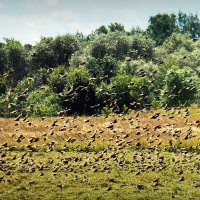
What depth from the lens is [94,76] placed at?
223 ft

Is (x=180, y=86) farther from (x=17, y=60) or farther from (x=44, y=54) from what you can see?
(x=17, y=60)

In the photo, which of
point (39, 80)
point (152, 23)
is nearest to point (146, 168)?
point (39, 80)

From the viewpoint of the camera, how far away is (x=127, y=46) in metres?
83.5

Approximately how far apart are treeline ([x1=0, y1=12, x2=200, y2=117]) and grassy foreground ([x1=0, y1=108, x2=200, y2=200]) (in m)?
16.9

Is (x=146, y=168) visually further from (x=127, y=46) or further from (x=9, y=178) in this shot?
(x=127, y=46)

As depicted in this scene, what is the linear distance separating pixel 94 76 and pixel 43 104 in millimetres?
11353

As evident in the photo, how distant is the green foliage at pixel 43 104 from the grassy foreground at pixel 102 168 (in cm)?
2228

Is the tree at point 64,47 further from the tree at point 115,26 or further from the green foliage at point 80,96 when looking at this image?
the tree at point 115,26

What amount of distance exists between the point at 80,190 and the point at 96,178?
7.65 feet

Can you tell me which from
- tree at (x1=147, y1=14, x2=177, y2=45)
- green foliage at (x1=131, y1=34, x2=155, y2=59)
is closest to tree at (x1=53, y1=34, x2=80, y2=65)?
green foliage at (x1=131, y1=34, x2=155, y2=59)

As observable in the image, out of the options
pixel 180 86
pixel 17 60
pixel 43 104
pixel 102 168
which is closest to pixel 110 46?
pixel 17 60

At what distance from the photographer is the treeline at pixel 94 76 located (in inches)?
2331

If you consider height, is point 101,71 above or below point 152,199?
above

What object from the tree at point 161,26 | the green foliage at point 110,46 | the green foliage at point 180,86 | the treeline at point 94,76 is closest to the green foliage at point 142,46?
the treeline at point 94,76
